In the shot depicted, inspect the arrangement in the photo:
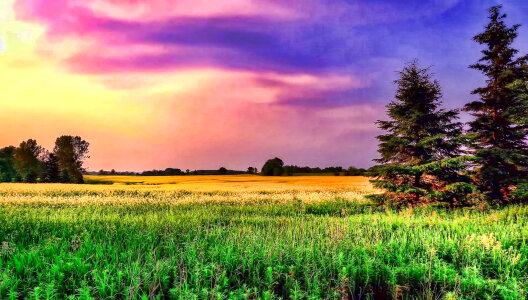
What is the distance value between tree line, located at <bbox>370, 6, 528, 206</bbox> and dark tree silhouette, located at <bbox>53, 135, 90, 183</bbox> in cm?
7221

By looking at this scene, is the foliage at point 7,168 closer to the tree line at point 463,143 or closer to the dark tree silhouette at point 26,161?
the dark tree silhouette at point 26,161

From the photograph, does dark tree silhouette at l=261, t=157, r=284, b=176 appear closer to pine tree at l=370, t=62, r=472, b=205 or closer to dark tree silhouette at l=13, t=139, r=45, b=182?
dark tree silhouette at l=13, t=139, r=45, b=182

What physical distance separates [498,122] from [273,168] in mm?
70392

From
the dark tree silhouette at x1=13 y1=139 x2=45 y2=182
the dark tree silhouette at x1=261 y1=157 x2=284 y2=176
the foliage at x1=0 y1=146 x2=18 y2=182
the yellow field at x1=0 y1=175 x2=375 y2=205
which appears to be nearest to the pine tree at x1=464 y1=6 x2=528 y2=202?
the yellow field at x1=0 y1=175 x2=375 y2=205

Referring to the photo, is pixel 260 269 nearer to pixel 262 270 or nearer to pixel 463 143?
pixel 262 270

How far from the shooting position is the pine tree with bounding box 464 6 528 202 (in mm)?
20047

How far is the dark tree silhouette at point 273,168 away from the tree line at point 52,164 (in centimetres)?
3978

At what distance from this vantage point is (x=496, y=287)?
21.5 ft

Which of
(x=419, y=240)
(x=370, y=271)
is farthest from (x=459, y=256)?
(x=370, y=271)

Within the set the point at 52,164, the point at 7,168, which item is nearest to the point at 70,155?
the point at 52,164

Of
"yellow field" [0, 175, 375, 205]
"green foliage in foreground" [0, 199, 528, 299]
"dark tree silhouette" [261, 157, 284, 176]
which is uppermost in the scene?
"dark tree silhouette" [261, 157, 284, 176]

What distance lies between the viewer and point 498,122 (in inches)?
821

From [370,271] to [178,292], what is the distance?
353 cm

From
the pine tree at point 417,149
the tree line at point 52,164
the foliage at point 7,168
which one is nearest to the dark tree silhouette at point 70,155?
the tree line at point 52,164
